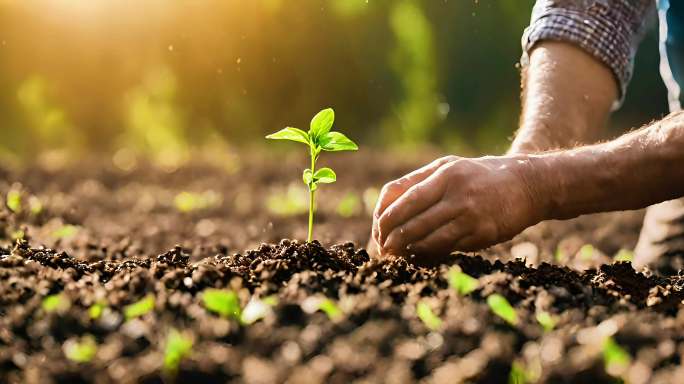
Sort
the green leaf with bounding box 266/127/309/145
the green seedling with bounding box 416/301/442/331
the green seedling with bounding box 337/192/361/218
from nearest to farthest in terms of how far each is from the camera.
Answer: the green seedling with bounding box 416/301/442/331, the green leaf with bounding box 266/127/309/145, the green seedling with bounding box 337/192/361/218

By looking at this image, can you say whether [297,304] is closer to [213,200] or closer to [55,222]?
[55,222]

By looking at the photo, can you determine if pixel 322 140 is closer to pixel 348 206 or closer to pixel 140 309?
pixel 140 309

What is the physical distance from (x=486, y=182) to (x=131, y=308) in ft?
2.69

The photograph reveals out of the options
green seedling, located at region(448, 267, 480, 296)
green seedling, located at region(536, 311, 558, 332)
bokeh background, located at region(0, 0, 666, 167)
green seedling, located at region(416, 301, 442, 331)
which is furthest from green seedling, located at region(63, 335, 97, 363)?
bokeh background, located at region(0, 0, 666, 167)

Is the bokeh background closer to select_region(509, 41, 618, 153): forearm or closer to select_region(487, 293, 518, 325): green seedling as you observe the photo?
select_region(509, 41, 618, 153): forearm

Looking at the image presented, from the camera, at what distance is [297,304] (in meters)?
1.52

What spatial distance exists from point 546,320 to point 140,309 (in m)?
0.76

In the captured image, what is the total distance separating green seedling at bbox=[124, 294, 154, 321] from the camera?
1504 millimetres

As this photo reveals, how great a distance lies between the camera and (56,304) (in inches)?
60.1

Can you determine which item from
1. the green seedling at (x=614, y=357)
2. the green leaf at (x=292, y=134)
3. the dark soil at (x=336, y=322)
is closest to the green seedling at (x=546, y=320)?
the dark soil at (x=336, y=322)

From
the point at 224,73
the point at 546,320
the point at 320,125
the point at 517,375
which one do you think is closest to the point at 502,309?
the point at 546,320

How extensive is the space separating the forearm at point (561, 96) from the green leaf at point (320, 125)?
25.7 inches

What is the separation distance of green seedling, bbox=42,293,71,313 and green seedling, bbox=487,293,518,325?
2.64 feet

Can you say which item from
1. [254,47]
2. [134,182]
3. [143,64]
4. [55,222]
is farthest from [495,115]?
[55,222]
